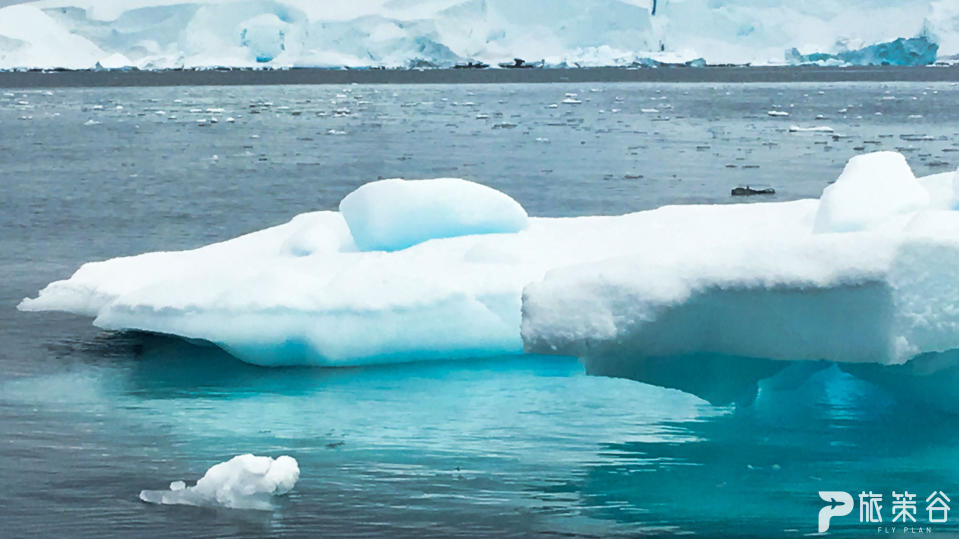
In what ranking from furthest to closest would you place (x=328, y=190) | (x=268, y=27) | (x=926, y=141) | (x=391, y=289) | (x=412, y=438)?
(x=268, y=27) < (x=926, y=141) < (x=328, y=190) < (x=391, y=289) < (x=412, y=438)

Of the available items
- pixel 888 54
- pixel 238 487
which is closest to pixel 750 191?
pixel 238 487

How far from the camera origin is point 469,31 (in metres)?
A: 68.9

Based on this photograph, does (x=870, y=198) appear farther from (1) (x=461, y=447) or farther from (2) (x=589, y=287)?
(1) (x=461, y=447)

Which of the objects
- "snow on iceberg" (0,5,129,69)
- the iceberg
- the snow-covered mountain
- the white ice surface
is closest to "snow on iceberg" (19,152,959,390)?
the white ice surface

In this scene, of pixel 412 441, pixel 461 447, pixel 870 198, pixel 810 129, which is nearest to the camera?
pixel 461 447

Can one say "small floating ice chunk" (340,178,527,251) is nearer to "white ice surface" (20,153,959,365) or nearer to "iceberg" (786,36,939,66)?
"white ice surface" (20,153,959,365)

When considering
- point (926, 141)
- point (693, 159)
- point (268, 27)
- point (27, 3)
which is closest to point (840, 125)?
point (926, 141)

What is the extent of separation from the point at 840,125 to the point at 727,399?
27.5 meters

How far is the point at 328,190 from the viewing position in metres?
19.4

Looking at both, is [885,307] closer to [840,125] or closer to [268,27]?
[840,125]

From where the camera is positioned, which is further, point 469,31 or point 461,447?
point 469,31

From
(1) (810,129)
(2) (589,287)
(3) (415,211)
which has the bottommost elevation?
(2) (589,287)

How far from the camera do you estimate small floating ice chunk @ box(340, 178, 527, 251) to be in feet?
28.1

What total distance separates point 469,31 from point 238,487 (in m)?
64.4
